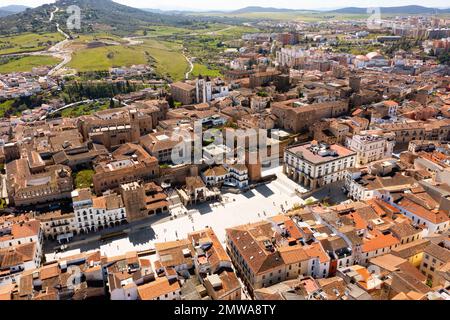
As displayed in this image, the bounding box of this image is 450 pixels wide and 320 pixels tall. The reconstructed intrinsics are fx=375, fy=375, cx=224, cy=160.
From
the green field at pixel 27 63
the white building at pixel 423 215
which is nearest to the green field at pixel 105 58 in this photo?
the green field at pixel 27 63

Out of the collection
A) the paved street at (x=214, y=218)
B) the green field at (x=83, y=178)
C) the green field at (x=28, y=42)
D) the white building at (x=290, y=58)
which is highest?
the green field at (x=28, y=42)

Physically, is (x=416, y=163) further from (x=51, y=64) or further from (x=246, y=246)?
(x=51, y=64)

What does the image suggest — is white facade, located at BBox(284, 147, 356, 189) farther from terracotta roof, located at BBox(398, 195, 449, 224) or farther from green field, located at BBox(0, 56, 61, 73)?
green field, located at BBox(0, 56, 61, 73)

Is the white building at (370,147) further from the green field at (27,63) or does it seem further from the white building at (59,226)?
the green field at (27,63)

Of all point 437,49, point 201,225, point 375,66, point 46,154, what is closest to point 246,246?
point 201,225

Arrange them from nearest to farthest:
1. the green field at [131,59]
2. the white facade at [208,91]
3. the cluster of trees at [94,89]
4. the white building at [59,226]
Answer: the white building at [59,226], the white facade at [208,91], the cluster of trees at [94,89], the green field at [131,59]

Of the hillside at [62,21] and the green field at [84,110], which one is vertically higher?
the hillside at [62,21]
